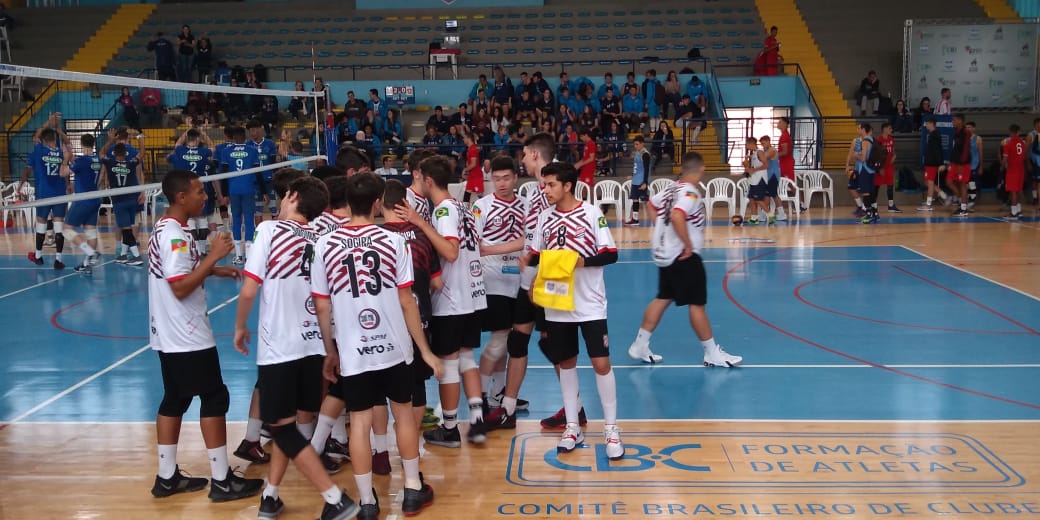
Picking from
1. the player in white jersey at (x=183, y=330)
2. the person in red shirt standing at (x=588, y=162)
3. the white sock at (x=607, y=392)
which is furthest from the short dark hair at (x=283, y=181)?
the person in red shirt standing at (x=588, y=162)

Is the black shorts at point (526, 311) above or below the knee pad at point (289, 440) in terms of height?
above

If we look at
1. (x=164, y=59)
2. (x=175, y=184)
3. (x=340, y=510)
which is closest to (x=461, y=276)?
(x=340, y=510)

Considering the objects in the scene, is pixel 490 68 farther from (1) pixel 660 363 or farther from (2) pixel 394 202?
(2) pixel 394 202

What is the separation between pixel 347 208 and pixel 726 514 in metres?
2.70

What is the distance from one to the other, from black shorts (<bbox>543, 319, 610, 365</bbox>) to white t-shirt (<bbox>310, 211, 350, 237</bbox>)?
1454 millimetres

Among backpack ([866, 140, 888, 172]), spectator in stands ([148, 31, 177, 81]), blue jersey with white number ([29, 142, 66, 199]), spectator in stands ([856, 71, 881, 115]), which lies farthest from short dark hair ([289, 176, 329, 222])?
spectator in stands ([148, 31, 177, 81])

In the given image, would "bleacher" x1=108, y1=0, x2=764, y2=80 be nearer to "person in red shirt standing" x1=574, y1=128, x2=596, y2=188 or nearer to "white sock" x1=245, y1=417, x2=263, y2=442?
"person in red shirt standing" x1=574, y1=128, x2=596, y2=188

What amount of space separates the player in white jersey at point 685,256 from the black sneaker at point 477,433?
233 cm

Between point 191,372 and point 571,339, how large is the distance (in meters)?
2.26

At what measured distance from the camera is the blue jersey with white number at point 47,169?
41.0 ft

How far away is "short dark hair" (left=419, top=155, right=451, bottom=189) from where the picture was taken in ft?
18.8

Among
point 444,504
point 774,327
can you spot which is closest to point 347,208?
point 444,504

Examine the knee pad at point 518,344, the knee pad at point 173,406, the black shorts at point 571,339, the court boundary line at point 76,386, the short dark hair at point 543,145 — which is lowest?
the court boundary line at point 76,386

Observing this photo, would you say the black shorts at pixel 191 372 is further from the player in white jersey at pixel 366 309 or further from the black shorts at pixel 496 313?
the black shorts at pixel 496 313
